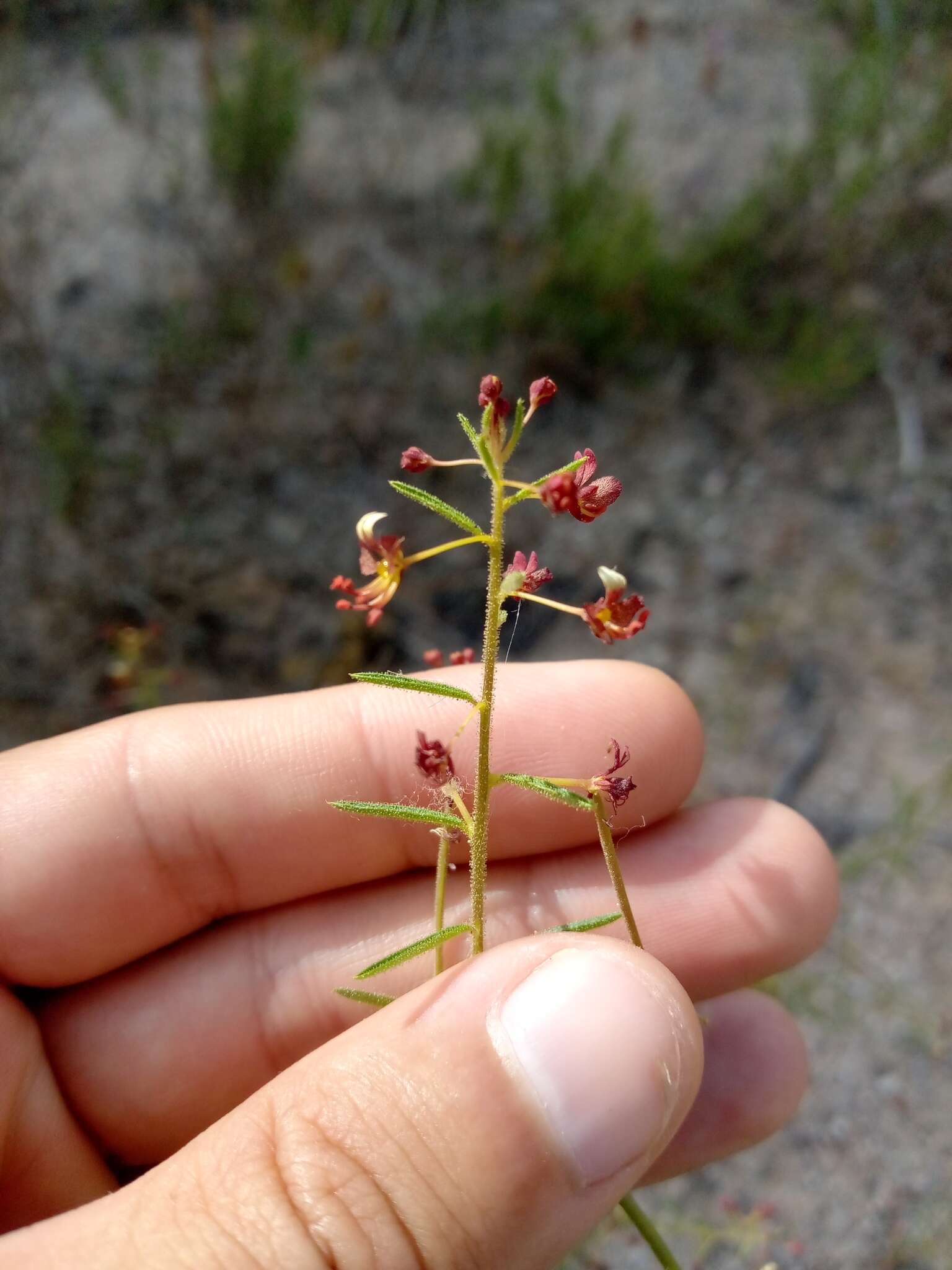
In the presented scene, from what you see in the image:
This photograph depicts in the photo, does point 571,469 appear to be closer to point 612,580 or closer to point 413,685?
point 612,580

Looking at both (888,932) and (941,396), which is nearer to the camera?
(888,932)

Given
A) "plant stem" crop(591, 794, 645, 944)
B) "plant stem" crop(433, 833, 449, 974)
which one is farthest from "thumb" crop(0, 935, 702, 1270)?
"plant stem" crop(433, 833, 449, 974)

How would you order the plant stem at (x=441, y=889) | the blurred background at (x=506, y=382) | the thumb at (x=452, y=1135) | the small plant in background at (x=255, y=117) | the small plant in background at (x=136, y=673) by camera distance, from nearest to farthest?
1. the thumb at (x=452, y=1135)
2. the plant stem at (x=441, y=889)
3. the small plant in background at (x=136, y=673)
4. the blurred background at (x=506, y=382)
5. the small plant in background at (x=255, y=117)

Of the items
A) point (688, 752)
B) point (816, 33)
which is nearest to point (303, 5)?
point (816, 33)

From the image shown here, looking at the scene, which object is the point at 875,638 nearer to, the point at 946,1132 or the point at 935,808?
the point at 935,808

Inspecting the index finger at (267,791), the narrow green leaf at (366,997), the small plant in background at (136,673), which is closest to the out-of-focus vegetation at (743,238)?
the small plant in background at (136,673)

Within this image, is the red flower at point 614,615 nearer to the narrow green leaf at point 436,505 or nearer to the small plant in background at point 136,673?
the narrow green leaf at point 436,505

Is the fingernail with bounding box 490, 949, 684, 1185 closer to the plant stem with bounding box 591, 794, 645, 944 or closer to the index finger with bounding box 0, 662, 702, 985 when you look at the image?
the plant stem with bounding box 591, 794, 645, 944

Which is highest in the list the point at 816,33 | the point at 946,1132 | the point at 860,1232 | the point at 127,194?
the point at 816,33
